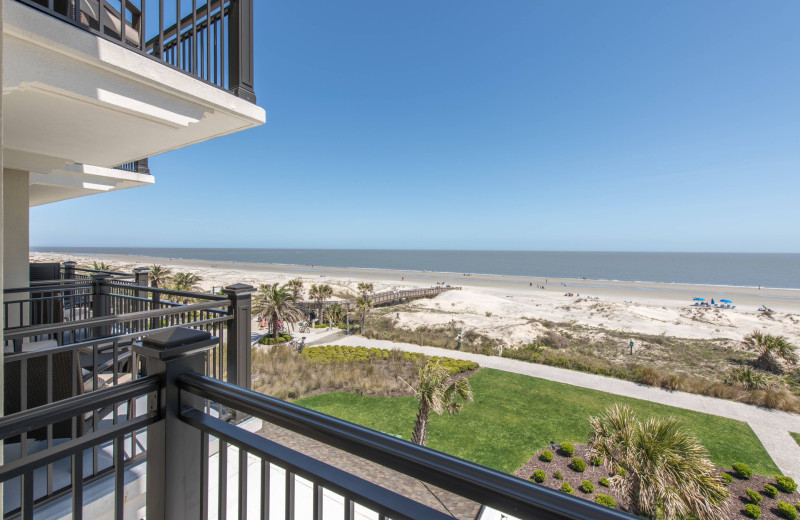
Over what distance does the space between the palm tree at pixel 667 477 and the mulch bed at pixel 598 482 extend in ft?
3.08

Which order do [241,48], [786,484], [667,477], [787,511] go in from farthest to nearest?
[786,484]
[787,511]
[667,477]
[241,48]

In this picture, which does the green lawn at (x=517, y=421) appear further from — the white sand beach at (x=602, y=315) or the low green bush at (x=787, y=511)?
the white sand beach at (x=602, y=315)

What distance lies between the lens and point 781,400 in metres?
12.0

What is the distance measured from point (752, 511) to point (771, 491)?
1070 mm

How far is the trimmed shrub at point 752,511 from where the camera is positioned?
251 inches

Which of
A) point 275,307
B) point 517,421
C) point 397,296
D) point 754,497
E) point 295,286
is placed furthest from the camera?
point 397,296

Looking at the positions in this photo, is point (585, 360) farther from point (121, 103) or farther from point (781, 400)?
point (121, 103)

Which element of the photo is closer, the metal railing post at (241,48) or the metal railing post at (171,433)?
the metal railing post at (171,433)

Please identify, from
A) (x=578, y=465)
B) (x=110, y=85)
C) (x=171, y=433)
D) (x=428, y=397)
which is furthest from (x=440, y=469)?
(x=578, y=465)

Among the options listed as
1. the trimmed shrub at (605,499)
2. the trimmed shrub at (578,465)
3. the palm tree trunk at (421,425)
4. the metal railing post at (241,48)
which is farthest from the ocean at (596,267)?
the metal railing post at (241,48)

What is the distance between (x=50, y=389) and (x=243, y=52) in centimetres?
316

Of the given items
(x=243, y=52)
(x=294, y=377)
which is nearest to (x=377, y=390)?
(x=294, y=377)

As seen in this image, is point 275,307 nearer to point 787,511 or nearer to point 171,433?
point 171,433

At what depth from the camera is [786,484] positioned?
7078mm
